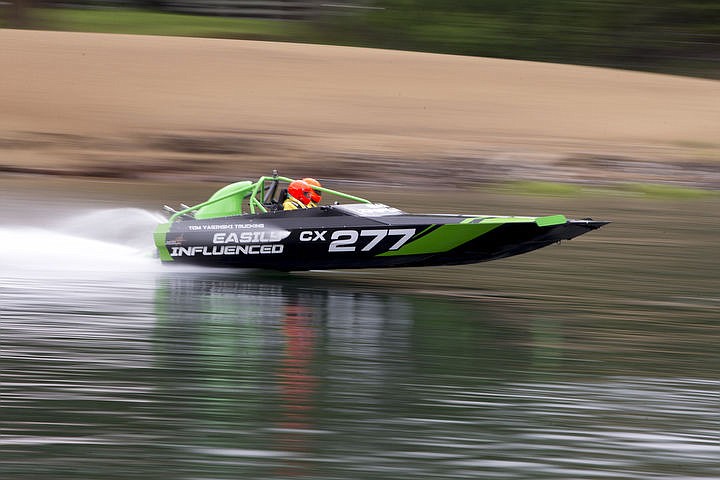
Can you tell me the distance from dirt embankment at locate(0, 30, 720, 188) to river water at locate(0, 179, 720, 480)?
11.5 metres

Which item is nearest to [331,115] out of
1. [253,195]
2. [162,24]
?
[162,24]

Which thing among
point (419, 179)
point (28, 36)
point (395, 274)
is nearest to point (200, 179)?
point (419, 179)

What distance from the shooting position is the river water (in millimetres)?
6625

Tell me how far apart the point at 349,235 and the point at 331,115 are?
18081 mm

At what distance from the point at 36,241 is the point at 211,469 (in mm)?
9299

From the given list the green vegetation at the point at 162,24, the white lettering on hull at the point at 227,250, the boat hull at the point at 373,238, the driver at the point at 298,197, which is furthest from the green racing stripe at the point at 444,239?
the green vegetation at the point at 162,24

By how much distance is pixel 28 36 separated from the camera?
36.2 m

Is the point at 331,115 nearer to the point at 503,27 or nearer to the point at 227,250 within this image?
the point at 503,27

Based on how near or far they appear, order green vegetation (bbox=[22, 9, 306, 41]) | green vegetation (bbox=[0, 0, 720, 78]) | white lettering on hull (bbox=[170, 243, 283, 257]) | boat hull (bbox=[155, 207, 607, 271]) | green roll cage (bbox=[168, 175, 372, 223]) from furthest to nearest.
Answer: green vegetation (bbox=[0, 0, 720, 78]) < green vegetation (bbox=[22, 9, 306, 41]) < green roll cage (bbox=[168, 175, 372, 223]) < white lettering on hull (bbox=[170, 243, 283, 257]) < boat hull (bbox=[155, 207, 607, 271])

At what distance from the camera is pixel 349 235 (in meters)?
12.1

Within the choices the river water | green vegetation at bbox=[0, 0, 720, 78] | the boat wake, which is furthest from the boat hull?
green vegetation at bbox=[0, 0, 720, 78]

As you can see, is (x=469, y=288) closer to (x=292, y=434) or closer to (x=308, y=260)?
(x=308, y=260)

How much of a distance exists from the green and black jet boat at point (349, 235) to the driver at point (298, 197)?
0.33 ft

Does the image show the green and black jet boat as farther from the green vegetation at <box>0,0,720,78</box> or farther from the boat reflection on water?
the green vegetation at <box>0,0,720,78</box>
